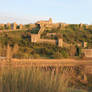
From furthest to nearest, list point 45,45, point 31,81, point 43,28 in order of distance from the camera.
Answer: point 43,28, point 45,45, point 31,81

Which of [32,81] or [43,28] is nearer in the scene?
[32,81]

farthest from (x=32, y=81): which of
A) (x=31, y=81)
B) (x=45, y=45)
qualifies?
(x=45, y=45)

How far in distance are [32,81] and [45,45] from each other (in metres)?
29.5

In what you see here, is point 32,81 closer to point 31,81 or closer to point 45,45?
point 31,81

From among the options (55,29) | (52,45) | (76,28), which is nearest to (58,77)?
(52,45)

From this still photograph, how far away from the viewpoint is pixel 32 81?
2.65 meters

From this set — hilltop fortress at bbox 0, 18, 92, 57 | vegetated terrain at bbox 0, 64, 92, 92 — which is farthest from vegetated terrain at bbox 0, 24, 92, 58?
vegetated terrain at bbox 0, 64, 92, 92

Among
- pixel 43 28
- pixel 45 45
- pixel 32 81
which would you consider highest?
pixel 43 28

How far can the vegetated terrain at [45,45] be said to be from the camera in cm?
2539

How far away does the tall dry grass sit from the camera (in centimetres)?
255

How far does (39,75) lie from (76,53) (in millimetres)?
25475

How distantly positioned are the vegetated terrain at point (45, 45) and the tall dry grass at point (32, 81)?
15.9 meters

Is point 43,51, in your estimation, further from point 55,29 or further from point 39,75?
point 39,75

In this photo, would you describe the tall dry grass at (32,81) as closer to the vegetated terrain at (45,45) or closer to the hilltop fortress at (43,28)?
the vegetated terrain at (45,45)
